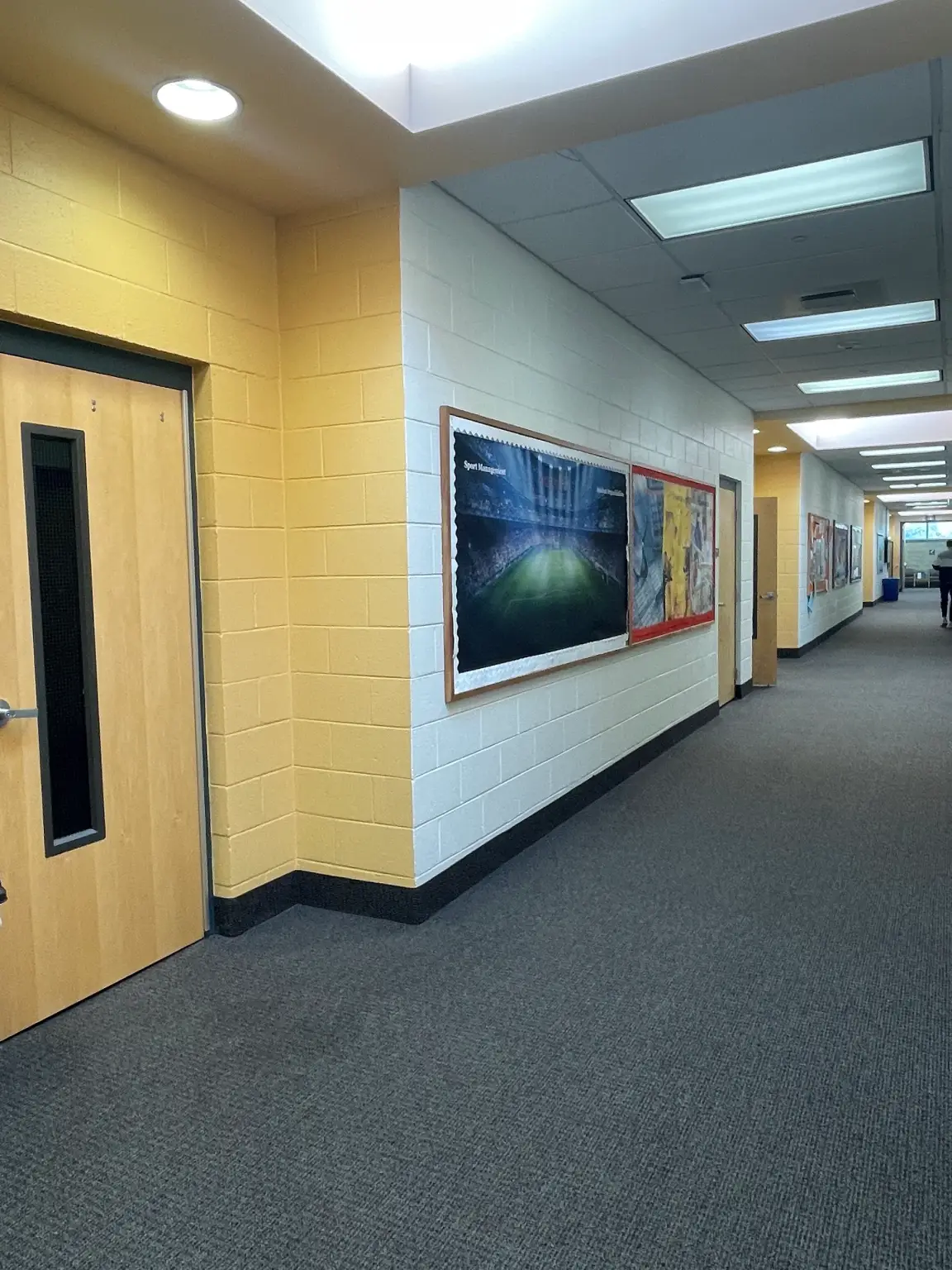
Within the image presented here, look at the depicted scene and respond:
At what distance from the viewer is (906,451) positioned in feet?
38.1

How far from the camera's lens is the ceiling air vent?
15.5ft

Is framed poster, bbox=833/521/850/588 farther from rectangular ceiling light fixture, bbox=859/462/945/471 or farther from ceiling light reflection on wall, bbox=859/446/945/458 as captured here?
ceiling light reflection on wall, bbox=859/446/945/458

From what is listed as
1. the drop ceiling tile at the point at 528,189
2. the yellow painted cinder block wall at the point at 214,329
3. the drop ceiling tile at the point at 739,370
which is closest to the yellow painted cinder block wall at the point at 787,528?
the drop ceiling tile at the point at 739,370

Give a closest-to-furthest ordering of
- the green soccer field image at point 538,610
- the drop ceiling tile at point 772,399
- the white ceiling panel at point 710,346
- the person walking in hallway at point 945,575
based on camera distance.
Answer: the green soccer field image at point 538,610, the white ceiling panel at point 710,346, the drop ceiling tile at point 772,399, the person walking in hallway at point 945,575

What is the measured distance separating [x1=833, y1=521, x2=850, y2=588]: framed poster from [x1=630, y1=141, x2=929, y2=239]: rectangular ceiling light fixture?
35.6 ft

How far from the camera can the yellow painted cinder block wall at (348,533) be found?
3.15 metres

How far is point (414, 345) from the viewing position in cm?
317

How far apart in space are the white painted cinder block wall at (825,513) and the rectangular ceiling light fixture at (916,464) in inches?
24.3

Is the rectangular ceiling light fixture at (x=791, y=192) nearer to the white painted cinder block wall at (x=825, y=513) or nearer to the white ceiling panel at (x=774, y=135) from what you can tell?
the white ceiling panel at (x=774, y=135)

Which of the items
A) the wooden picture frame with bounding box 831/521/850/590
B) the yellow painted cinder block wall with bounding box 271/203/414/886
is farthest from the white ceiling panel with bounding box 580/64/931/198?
the wooden picture frame with bounding box 831/521/850/590

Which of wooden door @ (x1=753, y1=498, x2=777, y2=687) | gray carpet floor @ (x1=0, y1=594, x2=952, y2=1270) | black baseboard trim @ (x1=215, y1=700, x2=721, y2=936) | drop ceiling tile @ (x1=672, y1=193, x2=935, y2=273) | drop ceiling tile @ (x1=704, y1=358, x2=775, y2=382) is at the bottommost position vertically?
gray carpet floor @ (x1=0, y1=594, x2=952, y2=1270)

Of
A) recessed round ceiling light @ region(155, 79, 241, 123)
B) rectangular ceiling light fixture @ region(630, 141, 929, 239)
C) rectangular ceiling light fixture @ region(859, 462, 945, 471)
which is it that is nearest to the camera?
recessed round ceiling light @ region(155, 79, 241, 123)

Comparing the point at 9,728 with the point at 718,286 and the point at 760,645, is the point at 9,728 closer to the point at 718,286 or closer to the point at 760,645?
the point at 718,286

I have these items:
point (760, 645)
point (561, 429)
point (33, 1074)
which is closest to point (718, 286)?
point (561, 429)
